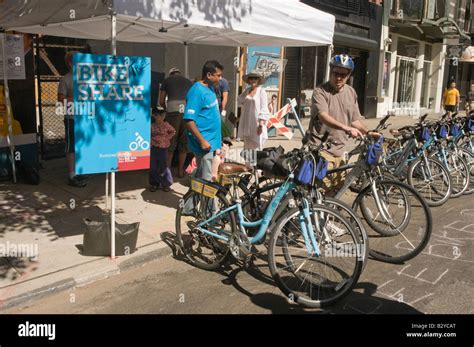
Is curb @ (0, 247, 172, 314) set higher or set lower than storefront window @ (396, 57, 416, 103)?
lower

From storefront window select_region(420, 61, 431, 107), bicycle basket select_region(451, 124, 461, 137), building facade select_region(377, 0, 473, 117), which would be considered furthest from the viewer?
storefront window select_region(420, 61, 431, 107)

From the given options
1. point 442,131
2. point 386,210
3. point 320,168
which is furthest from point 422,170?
point 320,168

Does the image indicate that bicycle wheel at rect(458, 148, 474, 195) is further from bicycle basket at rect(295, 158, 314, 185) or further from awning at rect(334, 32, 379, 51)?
awning at rect(334, 32, 379, 51)

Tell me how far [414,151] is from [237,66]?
18.6 ft

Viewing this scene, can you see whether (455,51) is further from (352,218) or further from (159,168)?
(352,218)

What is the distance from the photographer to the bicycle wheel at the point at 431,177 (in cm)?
660

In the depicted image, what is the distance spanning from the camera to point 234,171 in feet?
14.4

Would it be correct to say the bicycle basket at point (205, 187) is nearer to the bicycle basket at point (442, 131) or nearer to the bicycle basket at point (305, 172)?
the bicycle basket at point (305, 172)

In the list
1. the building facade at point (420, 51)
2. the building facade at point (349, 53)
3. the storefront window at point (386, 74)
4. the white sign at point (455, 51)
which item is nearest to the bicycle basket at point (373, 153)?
the building facade at point (349, 53)

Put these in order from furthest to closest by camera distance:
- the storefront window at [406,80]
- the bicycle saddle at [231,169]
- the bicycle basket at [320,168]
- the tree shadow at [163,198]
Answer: the storefront window at [406,80] → the tree shadow at [163,198] → the bicycle saddle at [231,169] → the bicycle basket at [320,168]

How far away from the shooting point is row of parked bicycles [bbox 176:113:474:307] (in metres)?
3.68

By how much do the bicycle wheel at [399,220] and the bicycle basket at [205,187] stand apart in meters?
1.63

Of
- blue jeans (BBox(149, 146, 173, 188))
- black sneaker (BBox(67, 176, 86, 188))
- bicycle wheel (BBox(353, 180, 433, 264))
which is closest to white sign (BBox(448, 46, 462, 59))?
blue jeans (BBox(149, 146, 173, 188))

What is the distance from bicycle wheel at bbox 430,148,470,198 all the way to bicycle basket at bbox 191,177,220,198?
4343 mm
